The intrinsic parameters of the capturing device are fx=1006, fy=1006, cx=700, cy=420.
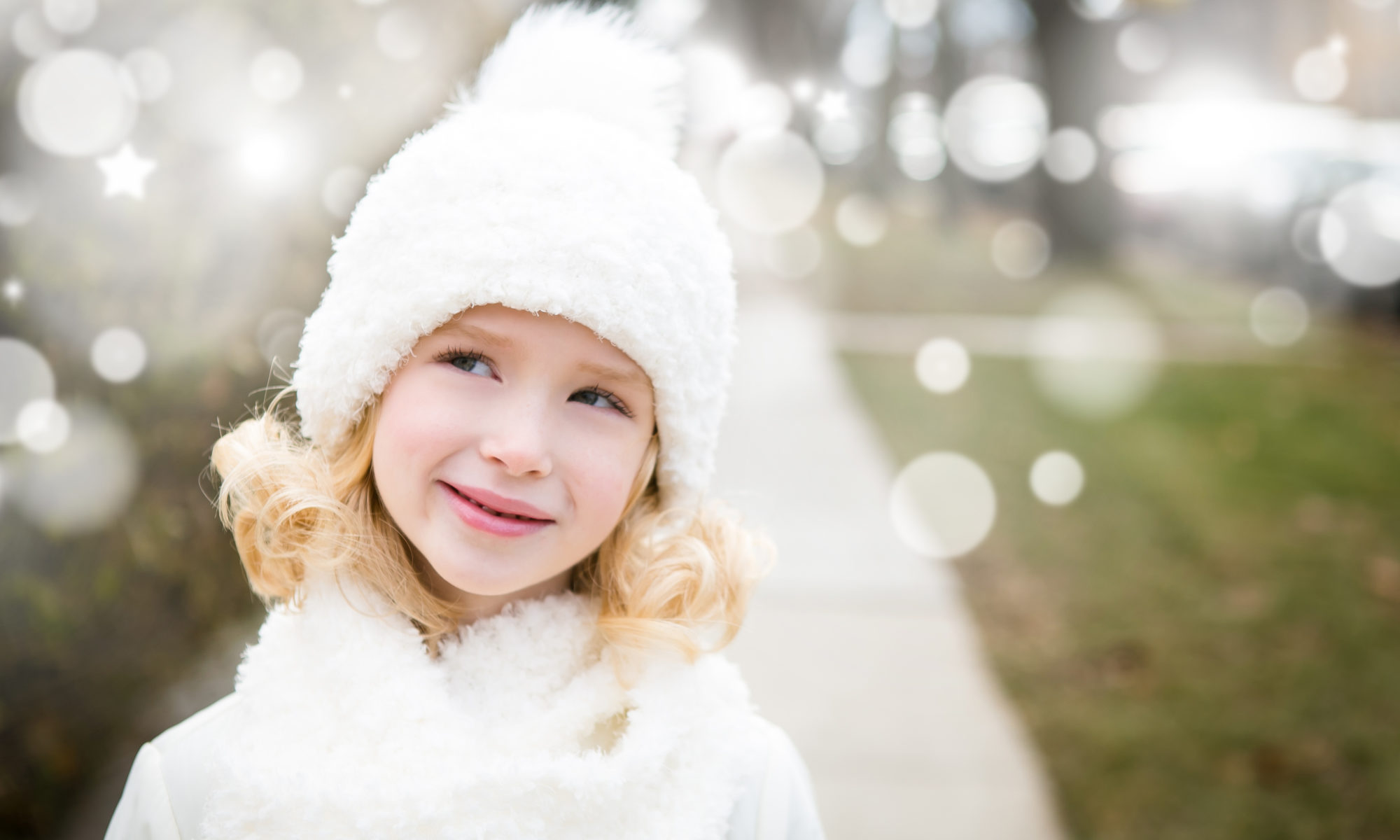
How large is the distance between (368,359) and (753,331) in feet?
30.6

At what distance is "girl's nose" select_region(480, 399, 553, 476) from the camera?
136 cm

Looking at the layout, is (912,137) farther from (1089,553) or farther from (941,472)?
(1089,553)

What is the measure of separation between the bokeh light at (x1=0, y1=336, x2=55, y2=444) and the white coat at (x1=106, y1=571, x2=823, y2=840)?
107 centimetres

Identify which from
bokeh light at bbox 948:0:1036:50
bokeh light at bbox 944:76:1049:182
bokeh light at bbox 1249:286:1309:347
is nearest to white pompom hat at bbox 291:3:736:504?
bokeh light at bbox 1249:286:1309:347

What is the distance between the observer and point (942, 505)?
19.5ft

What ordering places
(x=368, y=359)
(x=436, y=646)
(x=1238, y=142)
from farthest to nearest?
(x=1238, y=142) → (x=436, y=646) → (x=368, y=359)

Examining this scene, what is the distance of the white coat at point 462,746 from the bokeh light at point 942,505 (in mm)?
3741

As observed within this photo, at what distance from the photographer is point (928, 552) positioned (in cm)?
515

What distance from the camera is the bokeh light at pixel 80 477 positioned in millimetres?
2250

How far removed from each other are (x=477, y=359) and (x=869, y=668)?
2912mm

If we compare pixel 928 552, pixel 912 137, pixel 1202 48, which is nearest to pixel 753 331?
pixel 928 552

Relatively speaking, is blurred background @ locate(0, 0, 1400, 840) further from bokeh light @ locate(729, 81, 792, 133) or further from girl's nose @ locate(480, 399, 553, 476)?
girl's nose @ locate(480, 399, 553, 476)

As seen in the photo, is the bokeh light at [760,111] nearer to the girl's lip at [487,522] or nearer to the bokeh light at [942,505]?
the bokeh light at [942,505]

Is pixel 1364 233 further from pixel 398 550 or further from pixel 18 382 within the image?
pixel 18 382
